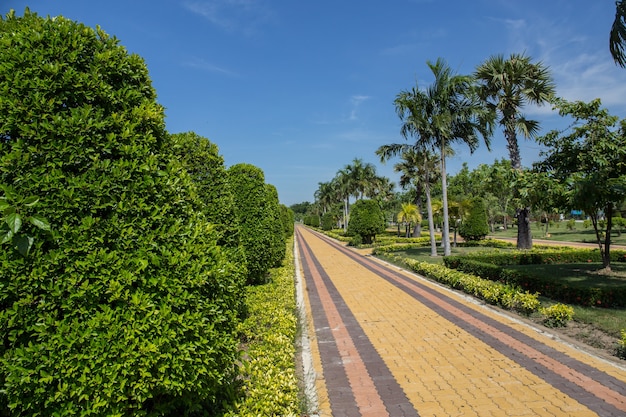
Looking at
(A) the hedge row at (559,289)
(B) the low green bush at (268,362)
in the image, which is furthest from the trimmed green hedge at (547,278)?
(B) the low green bush at (268,362)

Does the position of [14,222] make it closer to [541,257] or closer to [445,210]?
[445,210]

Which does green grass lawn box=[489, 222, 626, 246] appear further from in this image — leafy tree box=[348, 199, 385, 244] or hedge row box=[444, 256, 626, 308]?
hedge row box=[444, 256, 626, 308]

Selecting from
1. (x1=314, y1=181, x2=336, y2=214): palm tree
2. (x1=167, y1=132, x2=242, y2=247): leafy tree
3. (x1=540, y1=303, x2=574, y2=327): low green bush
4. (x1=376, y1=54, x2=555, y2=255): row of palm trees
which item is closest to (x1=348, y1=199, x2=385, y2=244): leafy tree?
(x1=376, y1=54, x2=555, y2=255): row of palm trees

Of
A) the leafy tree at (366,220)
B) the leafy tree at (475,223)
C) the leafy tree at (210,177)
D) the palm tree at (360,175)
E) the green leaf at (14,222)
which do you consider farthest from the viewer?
the palm tree at (360,175)

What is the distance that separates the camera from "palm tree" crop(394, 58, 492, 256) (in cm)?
1748

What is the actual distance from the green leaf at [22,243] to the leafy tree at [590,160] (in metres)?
10.1

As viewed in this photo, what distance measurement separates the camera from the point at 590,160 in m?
9.30

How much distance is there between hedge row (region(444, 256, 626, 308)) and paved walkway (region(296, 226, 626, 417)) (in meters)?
1.96

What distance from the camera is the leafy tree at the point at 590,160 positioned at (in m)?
8.24

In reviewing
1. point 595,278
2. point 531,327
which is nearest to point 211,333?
point 531,327

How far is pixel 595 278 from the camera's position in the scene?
10.8m

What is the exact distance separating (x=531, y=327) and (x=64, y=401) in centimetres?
787

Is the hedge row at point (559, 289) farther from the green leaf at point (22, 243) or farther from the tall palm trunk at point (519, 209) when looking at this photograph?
the green leaf at point (22, 243)

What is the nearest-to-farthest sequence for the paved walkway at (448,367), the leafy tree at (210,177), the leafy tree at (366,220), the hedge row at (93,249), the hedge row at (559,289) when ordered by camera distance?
the hedge row at (93,249)
the paved walkway at (448,367)
the leafy tree at (210,177)
the hedge row at (559,289)
the leafy tree at (366,220)
